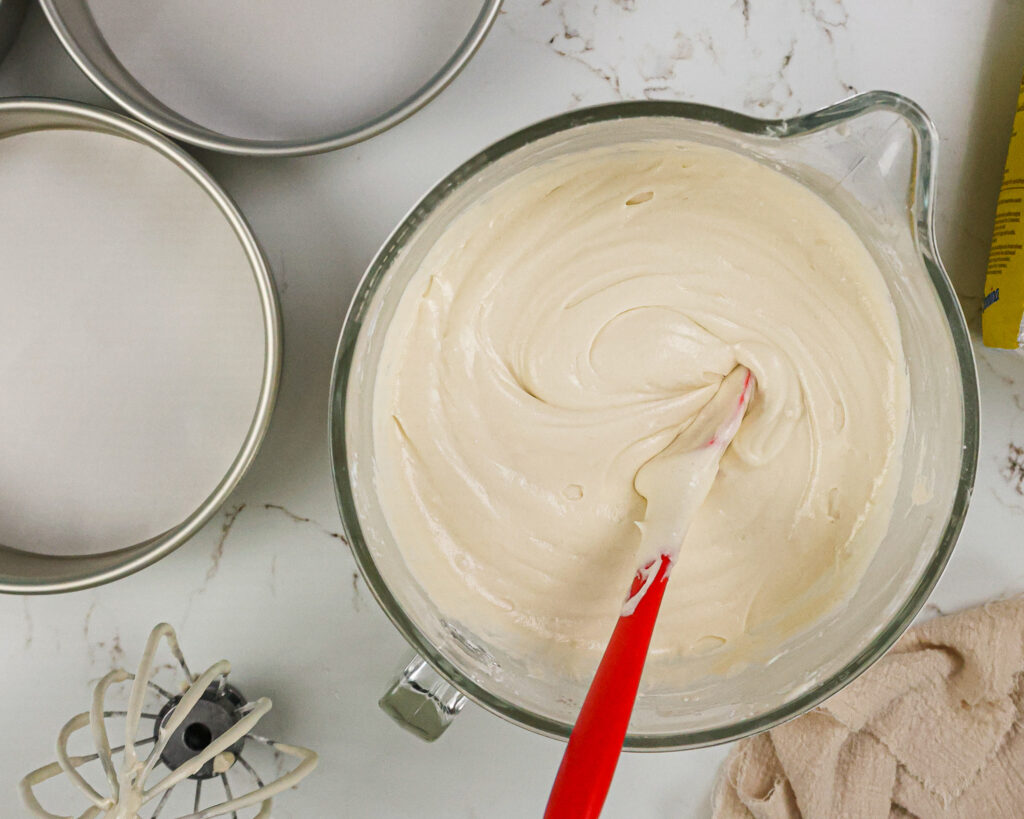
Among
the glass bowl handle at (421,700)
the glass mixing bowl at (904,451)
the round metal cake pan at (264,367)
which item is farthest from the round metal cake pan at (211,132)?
the glass bowl handle at (421,700)

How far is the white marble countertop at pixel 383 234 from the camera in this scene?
33.1 inches

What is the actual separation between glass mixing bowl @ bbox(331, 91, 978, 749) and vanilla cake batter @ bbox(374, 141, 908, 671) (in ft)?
0.05

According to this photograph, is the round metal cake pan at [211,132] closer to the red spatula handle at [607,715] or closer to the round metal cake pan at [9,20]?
the round metal cake pan at [9,20]

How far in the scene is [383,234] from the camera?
0.84 meters

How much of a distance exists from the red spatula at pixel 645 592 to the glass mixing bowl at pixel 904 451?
0.31ft

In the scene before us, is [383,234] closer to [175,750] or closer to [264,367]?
[264,367]

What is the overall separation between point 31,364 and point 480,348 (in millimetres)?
438

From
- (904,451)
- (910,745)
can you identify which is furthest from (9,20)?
(910,745)

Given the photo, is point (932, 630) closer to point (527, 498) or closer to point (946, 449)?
point (946, 449)

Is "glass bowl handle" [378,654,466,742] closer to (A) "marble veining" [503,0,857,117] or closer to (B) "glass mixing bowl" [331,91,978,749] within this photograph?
(B) "glass mixing bowl" [331,91,978,749]

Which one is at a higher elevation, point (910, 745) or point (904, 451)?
point (904, 451)

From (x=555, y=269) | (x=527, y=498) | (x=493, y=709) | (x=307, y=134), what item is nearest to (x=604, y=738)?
(x=493, y=709)

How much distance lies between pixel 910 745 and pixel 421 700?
1.70 feet

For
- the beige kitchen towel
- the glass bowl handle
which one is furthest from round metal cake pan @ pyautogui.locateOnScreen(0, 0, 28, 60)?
the beige kitchen towel
